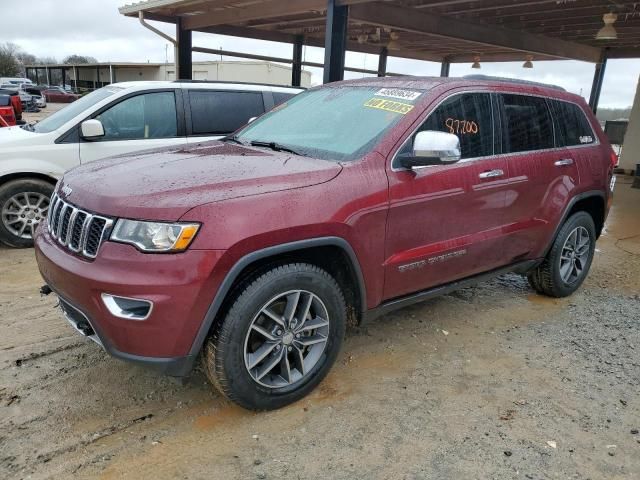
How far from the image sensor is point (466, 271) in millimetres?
3746

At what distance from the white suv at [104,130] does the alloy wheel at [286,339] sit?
3389mm

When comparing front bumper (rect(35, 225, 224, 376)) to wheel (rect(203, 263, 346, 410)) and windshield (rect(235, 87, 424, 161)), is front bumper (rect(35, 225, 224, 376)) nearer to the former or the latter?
wheel (rect(203, 263, 346, 410))

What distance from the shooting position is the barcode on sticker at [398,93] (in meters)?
3.46

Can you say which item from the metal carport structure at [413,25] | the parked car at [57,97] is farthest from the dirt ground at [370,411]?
the parked car at [57,97]

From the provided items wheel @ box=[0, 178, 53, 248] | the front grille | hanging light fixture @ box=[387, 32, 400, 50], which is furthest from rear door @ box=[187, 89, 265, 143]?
hanging light fixture @ box=[387, 32, 400, 50]

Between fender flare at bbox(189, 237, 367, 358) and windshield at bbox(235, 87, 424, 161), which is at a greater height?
windshield at bbox(235, 87, 424, 161)

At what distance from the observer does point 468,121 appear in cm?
366

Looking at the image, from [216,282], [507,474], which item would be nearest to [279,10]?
[216,282]

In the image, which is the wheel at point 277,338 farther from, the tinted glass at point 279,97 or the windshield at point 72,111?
the tinted glass at point 279,97

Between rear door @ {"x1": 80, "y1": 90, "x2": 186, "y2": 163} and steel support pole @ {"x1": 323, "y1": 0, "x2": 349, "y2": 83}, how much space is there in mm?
2825

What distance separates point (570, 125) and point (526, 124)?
73cm

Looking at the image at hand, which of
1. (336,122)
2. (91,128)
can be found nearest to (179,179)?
(336,122)

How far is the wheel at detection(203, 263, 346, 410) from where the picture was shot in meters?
2.62

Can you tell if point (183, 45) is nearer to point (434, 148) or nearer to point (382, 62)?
point (382, 62)
